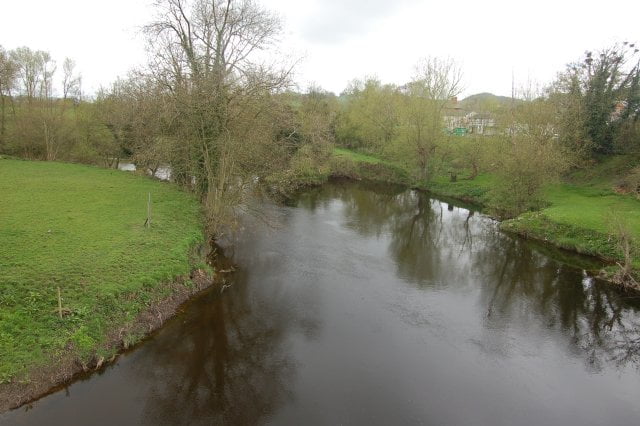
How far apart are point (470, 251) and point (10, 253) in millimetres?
21725

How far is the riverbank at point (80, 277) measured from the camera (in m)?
10.2

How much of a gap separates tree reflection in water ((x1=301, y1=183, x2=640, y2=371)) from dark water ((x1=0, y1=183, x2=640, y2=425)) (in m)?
0.09

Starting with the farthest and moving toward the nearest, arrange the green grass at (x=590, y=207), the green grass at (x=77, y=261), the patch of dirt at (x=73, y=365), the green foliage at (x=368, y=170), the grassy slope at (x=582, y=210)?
1. the green foliage at (x=368, y=170)
2. the green grass at (x=590, y=207)
3. the grassy slope at (x=582, y=210)
4. the green grass at (x=77, y=261)
5. the patch of dirt at (x=73, y=365)

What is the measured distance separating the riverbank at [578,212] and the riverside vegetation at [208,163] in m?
0.12

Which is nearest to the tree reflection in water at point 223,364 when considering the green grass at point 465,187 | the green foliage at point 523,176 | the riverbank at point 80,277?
the riverbank at point 80,277

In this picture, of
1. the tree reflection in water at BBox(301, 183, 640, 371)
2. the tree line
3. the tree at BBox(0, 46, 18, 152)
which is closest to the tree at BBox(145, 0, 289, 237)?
the tree line

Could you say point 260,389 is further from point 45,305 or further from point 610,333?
point 610,333

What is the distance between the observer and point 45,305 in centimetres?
1119

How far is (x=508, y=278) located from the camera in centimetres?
1964

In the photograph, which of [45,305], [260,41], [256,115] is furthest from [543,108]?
[45,305]

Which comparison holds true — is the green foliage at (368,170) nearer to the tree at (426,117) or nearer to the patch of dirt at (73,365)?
the tree at (426,117)

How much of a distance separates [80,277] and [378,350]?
980 centimetres

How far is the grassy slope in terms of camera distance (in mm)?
22516

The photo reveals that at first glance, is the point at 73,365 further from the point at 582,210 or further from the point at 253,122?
the point at 582,210
